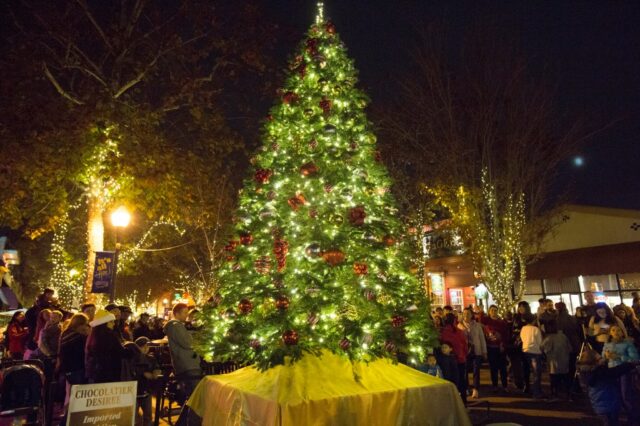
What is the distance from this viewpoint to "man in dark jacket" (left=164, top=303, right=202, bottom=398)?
7.57 metres

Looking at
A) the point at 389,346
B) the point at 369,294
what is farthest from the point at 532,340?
the point at 369,294

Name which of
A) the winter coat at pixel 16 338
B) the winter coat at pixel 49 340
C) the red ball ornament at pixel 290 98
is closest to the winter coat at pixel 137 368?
the winter coat at pixel 49 340

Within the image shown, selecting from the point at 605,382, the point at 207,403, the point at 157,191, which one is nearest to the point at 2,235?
the point at 157,191

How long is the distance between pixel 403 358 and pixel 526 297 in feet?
63.4

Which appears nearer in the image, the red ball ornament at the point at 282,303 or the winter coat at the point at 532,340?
the red ball ornament at the point at 282,303

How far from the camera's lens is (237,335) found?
6422 millimetres

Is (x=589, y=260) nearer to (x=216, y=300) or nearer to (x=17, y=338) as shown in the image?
(x=216, y=300)

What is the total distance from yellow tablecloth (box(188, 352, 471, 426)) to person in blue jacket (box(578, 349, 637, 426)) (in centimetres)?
267

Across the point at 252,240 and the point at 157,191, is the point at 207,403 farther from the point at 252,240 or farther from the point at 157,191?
the point at 157,191

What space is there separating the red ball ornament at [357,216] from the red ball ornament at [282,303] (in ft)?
4.56

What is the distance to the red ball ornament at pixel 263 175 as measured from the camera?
7.07 metres

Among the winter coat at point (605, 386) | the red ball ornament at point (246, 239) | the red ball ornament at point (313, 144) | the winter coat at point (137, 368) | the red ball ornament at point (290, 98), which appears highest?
the red ball ornament at point (290, 98)

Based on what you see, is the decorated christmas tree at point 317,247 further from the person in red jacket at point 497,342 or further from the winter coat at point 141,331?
the winter coat at point 141,331

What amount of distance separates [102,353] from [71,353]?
0.92 meters
